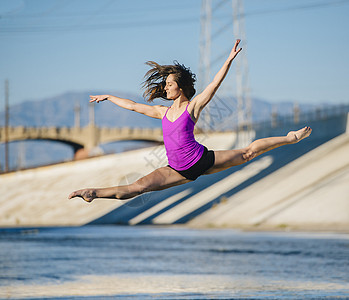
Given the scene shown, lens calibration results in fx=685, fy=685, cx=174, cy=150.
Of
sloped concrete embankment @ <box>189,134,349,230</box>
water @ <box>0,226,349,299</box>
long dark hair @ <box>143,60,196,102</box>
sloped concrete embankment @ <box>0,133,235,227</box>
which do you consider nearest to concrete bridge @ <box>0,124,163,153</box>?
sloped concrete embankment @ <box>0,133,235,227</box>

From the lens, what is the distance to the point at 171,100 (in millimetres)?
6293

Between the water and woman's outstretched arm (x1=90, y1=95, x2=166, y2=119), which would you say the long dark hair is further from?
the water

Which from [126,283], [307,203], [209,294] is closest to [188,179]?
[209,294]

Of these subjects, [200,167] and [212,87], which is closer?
[212,87]

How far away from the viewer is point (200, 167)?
605 centimetres

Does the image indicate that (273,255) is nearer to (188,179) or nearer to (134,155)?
(188,179)

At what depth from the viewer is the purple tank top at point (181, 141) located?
5.78m

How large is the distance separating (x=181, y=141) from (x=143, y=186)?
60cm

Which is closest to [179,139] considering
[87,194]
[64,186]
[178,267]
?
[87,194]

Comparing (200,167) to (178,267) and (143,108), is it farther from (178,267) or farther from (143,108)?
(178,267)

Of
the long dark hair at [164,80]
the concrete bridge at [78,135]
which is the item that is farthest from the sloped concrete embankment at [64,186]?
the long dark hair at [164,80]

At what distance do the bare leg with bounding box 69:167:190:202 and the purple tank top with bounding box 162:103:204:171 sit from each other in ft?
0.71

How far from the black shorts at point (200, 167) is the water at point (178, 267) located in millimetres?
14823

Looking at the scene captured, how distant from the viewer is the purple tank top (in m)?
5.78
